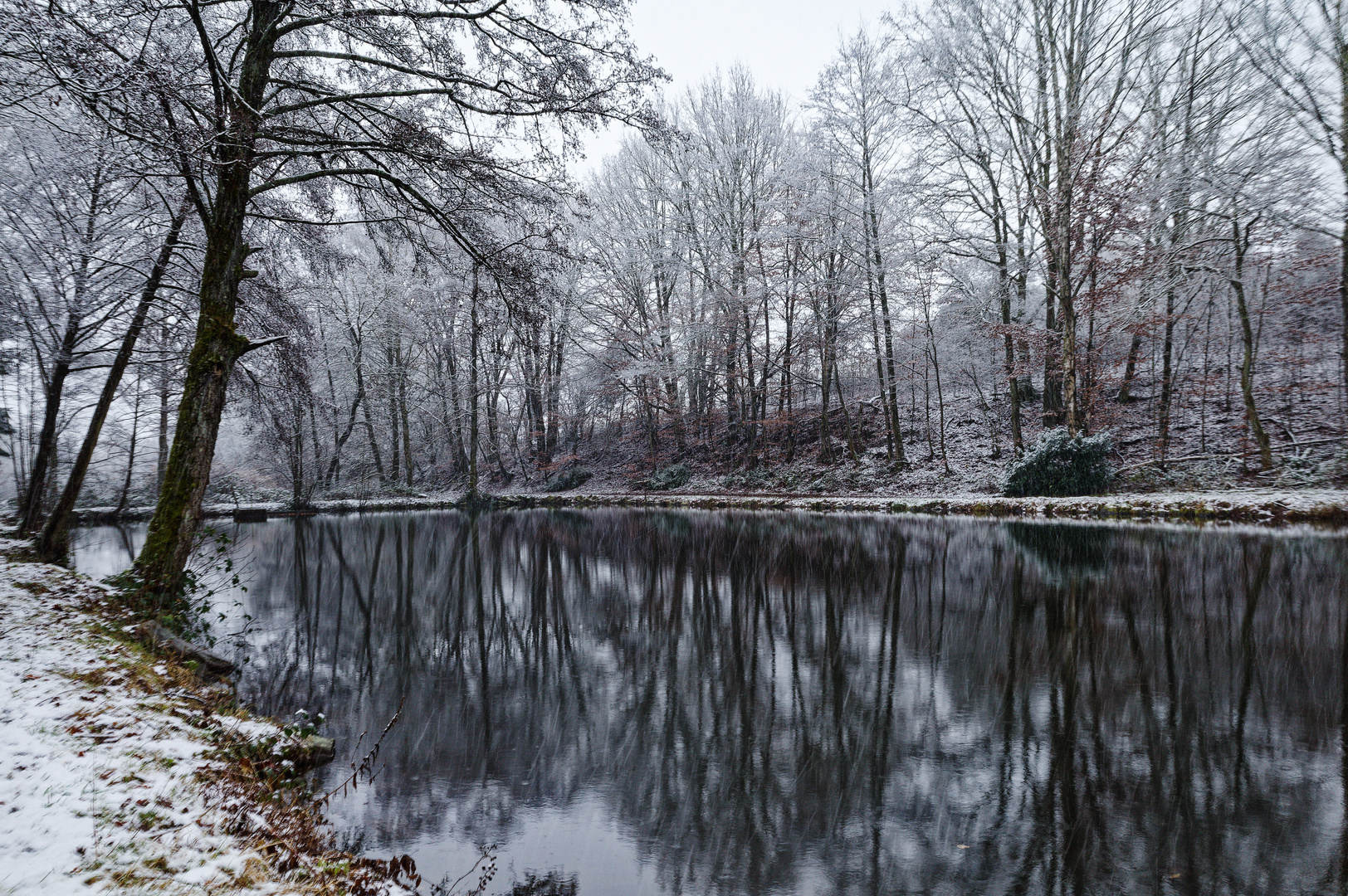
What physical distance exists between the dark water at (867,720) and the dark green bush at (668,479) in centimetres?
1491

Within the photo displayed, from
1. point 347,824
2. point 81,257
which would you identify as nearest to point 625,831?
point 347,824

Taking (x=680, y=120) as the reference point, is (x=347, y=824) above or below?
below

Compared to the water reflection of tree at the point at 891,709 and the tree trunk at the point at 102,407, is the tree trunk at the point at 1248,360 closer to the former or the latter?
the water reflection of tree at the point at 891,709

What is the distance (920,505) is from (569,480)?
56.0 ft

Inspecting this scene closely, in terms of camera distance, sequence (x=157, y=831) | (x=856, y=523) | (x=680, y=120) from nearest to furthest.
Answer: (x=157, y=831), (x=856, y=523), (x=680, y=120)

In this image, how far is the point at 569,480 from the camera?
1128 inches

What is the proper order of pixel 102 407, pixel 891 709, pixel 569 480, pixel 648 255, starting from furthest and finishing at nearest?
1. pixel 569 480
2. pixel 648 255
3. pixel 102 407
4. pixel 891 709

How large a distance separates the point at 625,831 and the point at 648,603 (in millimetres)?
4951

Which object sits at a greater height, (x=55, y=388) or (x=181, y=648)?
(x=55, y=388)

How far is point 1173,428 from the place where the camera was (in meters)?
16.7

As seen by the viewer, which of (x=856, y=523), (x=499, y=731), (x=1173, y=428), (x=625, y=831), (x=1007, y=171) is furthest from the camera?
(x=1007, y=171)

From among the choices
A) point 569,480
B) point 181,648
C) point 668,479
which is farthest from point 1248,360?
point 569,480

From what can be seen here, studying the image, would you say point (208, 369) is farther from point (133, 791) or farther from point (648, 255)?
point (648, 255)

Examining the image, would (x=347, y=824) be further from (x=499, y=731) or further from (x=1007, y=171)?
(x=1007, y=171)
